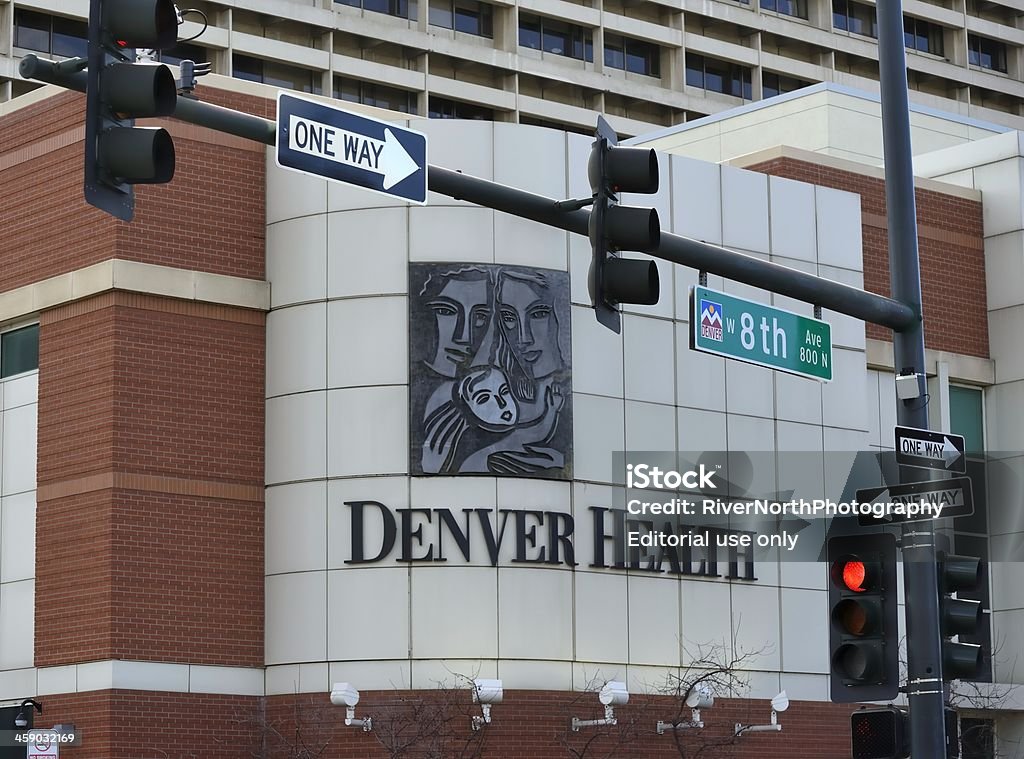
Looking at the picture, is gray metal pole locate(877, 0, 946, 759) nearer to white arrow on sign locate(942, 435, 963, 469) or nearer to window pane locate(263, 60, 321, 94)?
white arrow on sign locate(942, 435, 963, 469)

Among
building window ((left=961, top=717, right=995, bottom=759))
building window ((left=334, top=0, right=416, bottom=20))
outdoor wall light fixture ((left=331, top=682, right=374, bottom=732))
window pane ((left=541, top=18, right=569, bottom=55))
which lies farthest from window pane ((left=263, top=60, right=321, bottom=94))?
outdoor wall light fixture ((left=331, top=682, right=374, bottom=732))

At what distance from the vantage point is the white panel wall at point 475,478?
26.6m

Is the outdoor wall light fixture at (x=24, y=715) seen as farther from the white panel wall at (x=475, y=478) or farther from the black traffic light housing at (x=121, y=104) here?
the black traffic light housing at (x=121, y=104)

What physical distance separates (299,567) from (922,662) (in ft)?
48.3

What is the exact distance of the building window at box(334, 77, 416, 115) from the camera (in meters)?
69.8

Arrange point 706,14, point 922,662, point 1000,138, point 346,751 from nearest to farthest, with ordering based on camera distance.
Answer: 1. point 922,662
2. point 346,751
3. point 1000,138
4. point 706,14

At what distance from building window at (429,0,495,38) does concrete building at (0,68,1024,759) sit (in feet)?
146

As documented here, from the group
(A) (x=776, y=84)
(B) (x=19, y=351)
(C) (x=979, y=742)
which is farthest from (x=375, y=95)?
(C) (x=979, y=742)

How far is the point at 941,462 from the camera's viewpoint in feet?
47.6

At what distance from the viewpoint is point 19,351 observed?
28828mm

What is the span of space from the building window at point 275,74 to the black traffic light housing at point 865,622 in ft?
182

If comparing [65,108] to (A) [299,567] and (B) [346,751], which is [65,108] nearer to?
(A) [299,567]

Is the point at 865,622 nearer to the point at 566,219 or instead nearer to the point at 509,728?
the point at 566,219

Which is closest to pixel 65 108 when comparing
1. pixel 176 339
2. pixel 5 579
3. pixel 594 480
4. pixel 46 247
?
pixel 46 247
